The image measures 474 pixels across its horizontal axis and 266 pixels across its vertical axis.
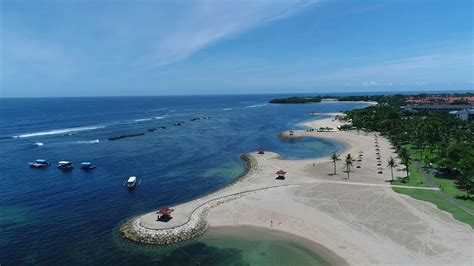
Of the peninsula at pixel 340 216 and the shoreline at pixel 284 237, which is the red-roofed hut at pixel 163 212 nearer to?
the peninsula at pixel 340 216

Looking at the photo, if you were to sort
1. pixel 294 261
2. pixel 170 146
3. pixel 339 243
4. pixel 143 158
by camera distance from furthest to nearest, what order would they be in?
pixel 170 146, pixel 143 158, pixel 339 243, pixel 294 261

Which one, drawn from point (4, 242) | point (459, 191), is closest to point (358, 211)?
point (459, 191)

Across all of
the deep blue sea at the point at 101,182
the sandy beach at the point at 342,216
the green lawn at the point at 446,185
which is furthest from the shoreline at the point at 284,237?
the green lawn at the point at 446,185

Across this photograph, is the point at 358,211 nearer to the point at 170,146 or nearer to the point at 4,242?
the point at 4,242

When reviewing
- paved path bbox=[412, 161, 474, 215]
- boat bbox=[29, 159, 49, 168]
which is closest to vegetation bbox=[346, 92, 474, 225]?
paved path bbox=[412, 161, 474, 215]

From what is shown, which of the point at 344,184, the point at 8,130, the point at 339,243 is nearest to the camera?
the point at 339,243

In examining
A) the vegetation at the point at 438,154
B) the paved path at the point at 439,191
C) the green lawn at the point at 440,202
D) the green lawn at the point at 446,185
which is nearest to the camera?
the green lawn at the point at 440,202

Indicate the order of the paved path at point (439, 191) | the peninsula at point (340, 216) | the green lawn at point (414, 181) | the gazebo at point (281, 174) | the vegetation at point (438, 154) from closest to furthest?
the peninsula at point (340, 216) → the paved path at point (439, 191) → the vegetation at point (438, 154) → the green lawn at point (414, 181) → the gazebo at point (281, 174)

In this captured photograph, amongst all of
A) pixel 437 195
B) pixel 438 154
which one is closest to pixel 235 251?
pixel 437 195
